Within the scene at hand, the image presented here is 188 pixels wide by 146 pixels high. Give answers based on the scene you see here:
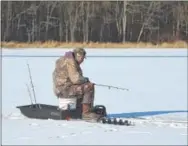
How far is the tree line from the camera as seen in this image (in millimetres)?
39844

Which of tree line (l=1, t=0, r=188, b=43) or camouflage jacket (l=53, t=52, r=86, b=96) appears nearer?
camouflage jacket (l=53, t=52, r=86, b=96)

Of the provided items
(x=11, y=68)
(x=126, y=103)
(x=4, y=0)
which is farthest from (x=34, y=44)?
(x=126, y=103)

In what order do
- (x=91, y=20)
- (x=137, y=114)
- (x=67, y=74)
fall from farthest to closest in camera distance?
1. (x=91, y=20)
2. (x=137, y=114)
3. (x=67, y=74)

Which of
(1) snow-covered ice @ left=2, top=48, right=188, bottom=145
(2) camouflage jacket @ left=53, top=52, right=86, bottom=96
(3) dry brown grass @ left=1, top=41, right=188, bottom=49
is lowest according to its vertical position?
(3) dry brown grass @ left=1, top=41, right=188, bottom=49

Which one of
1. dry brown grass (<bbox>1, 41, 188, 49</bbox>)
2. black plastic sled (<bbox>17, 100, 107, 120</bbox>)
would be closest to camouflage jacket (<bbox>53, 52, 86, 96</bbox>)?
black plastic sled (<bbox>17, 100, 107, 120</bbox>)

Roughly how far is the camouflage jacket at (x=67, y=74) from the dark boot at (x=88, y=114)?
330mm

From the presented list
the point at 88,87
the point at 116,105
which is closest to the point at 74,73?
the point at 88,87

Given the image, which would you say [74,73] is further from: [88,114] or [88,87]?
[88,114]

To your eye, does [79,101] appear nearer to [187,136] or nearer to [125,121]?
[125,121]

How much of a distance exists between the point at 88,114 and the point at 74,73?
0.56 metres

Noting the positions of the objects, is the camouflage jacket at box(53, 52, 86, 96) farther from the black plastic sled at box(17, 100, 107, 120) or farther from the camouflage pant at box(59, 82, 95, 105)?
the black plastic sled at box(17, 100, 107, 120)

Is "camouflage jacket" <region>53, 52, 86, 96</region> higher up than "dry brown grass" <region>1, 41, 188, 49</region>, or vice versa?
"camouflage jacket" <region>53, 52, 86, 96</region>

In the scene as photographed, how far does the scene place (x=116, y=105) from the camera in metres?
9.62

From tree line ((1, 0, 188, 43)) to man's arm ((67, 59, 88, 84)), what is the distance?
31746 millimetres
